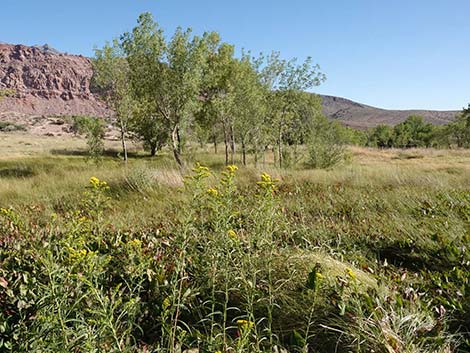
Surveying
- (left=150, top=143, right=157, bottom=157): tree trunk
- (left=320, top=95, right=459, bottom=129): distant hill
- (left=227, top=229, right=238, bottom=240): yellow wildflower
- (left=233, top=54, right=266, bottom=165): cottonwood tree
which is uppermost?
(left=320, top=95, right=459, bottom=129): distant hill

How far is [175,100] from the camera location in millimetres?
17750

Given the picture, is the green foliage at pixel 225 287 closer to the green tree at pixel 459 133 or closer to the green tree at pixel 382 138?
the green tree at pixel 459 133

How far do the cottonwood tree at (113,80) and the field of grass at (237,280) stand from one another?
23500 millimetres

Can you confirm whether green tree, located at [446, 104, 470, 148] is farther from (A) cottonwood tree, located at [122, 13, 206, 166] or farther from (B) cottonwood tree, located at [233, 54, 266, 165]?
(A) cottonwood tree, located at [122, 13, 206, 166]

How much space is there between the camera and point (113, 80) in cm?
2683

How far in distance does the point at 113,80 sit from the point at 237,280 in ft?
90.0

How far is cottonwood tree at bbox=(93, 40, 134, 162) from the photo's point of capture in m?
26.2

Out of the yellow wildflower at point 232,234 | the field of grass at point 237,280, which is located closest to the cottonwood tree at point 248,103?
the field of grass at point 237,280

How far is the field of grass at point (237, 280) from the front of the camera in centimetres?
194

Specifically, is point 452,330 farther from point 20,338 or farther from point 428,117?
point 428,117

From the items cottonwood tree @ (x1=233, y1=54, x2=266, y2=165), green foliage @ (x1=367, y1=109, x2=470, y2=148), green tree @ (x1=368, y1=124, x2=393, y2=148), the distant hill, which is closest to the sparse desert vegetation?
cottonwood tree @ (x1=233, y1=54, x2=266, y2=165)

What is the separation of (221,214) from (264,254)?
33.7 inches

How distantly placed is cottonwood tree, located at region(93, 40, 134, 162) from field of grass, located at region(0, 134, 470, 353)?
23500 mm

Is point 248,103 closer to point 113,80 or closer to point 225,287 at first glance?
point 113,80
